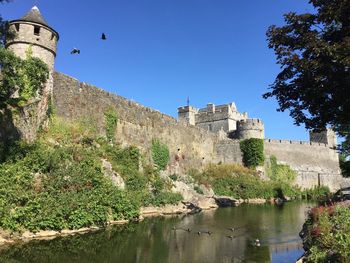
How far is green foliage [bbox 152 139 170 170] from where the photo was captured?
1198 inches

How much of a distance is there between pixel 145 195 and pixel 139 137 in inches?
306

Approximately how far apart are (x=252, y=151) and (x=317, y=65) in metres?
28.9

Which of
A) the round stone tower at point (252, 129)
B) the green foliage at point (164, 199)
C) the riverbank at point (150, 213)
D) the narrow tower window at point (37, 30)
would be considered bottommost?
the riverbank at point (150, 213)

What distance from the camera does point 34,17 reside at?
65.3 ft

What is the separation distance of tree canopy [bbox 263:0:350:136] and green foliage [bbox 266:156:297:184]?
91.2 feet

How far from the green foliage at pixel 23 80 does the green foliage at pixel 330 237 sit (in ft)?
42.2

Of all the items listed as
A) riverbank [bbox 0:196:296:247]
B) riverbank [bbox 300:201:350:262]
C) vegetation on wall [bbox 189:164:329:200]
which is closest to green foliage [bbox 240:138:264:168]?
vegetation on wall [bbox 189:164:329:200]

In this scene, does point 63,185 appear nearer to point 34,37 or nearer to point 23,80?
point 23,80

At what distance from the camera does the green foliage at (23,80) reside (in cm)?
1546

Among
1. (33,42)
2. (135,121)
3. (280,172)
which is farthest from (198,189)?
(33,42)

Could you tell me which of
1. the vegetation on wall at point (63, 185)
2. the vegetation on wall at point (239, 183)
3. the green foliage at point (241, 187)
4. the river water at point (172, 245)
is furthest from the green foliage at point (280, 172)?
the vegetation on wall at point (63, 185)

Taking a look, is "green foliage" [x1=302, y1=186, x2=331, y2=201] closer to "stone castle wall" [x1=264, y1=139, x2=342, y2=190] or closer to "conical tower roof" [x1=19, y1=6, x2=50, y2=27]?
"stone castle wall" [x1=264, y1=139, x2=342, y2=190]

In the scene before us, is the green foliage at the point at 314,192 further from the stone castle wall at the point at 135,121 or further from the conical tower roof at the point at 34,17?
the conical tower roof at the point at 34,17

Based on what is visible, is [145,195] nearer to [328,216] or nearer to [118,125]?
[118,125]
